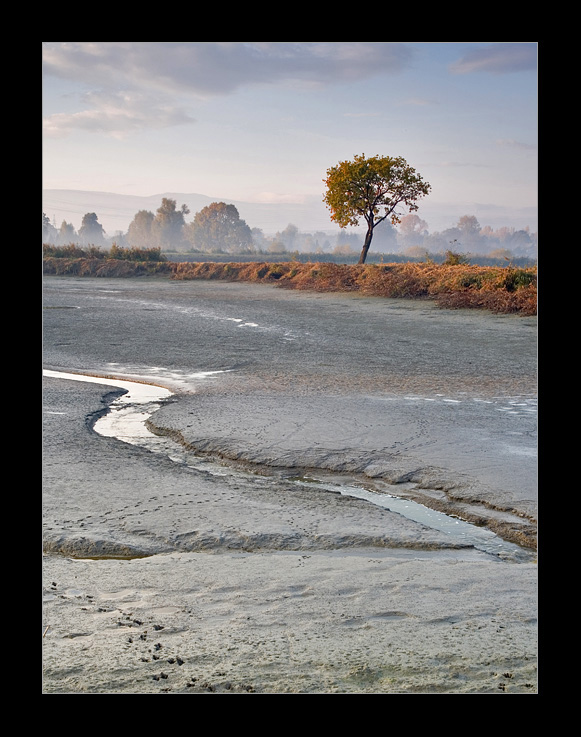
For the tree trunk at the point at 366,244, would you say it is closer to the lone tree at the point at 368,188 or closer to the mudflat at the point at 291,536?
the lone tree at the point at 368,188

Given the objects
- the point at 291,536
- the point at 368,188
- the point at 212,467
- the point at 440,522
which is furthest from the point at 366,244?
the point at 291,536

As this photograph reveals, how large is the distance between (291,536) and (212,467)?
68.7 inches

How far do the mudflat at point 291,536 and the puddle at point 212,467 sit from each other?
0.24ft

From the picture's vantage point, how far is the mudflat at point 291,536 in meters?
3.01

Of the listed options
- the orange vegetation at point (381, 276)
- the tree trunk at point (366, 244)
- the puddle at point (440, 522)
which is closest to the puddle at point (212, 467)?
the puddle at point (440, 522)

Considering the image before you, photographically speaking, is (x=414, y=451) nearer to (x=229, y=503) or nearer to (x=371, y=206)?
(x=229, y=503)

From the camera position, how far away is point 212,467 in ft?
20.4

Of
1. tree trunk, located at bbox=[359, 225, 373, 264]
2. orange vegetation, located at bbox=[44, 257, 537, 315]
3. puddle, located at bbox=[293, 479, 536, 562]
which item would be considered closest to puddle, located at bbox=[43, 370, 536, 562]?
puddle, located at bbox=[293, 479, 536, 562]

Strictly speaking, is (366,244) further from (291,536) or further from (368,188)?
(291,536)

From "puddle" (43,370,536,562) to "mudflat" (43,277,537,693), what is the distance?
7 centimetres

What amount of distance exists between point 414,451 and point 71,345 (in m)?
9.13

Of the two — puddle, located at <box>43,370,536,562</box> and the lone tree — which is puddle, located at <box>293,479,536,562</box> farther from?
the lone tree
